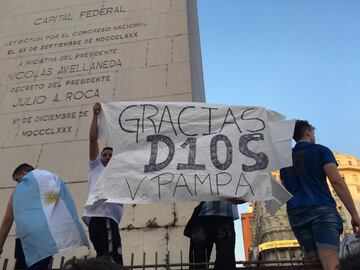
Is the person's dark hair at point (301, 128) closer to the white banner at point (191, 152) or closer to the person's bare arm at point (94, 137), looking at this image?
the white banner at point (191, 152)

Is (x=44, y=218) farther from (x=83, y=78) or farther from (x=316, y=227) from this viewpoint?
(x=83, y=78)

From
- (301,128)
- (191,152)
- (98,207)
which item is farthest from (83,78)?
(301,128)

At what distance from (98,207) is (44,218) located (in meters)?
0.46

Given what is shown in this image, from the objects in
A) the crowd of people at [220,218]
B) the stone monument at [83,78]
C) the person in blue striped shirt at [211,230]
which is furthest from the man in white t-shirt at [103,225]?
the stone monument at [83,78]

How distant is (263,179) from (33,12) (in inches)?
286

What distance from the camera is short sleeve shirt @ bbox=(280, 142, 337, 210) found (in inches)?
138

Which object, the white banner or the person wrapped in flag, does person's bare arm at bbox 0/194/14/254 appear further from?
the white banner

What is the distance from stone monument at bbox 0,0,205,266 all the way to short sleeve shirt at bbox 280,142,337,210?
1.85 m

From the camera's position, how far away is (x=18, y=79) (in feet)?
25.2

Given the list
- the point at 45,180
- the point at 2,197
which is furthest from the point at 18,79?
the point at 45,180

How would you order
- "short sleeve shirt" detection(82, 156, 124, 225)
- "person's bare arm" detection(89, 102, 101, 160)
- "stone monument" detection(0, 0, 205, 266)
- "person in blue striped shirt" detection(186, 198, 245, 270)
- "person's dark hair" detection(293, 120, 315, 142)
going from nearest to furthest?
1. "person in blue striped shirt" detection(186, 198, 245, 270)
2. "short sleeve shirt" detection(82, 156, 124, 225)
3. "person's bare arm" detection(89, 102, 101, 160)
4. "person's dark hair" detection(293, 120, 315, 142)
5. "stone monument" detection(0, 0, 205, 266)

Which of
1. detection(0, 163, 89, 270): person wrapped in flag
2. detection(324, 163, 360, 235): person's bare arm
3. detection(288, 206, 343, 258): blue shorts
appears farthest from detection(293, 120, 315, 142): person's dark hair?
detection(0, 163, 89, 270): person wrapped in flag

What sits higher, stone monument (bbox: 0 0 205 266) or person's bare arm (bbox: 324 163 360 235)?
stone monument (bbox: 0 0 205 266)

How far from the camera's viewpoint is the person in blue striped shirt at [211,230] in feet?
11.2
